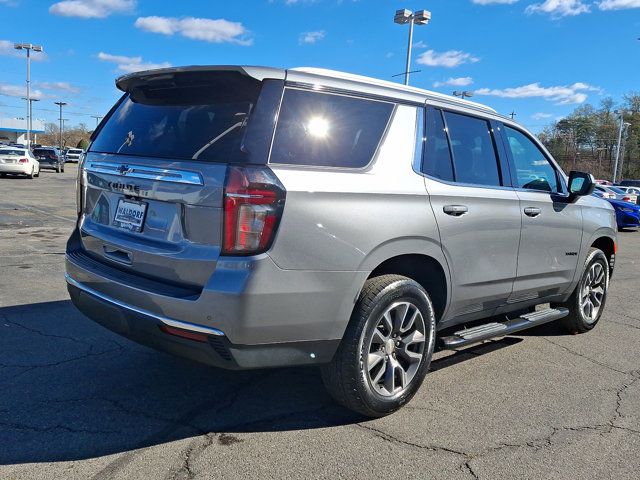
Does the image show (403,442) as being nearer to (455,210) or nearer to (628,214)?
(455,210)

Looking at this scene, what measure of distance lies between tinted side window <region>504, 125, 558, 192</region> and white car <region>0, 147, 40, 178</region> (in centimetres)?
2667

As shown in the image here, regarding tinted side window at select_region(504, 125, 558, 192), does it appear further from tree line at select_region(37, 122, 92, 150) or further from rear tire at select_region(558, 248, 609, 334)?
tree line at select_region(37, 122, 92, 150)

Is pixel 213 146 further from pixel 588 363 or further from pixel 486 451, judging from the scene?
pixel 588 363

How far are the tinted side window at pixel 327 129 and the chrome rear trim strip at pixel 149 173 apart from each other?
43 centimetres

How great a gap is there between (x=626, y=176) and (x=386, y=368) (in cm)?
8241

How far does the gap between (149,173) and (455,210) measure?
1.94 m

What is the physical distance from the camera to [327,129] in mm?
3078

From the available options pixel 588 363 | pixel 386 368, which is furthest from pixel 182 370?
pixel 588 363

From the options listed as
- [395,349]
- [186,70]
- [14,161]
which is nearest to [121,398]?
[395,349]

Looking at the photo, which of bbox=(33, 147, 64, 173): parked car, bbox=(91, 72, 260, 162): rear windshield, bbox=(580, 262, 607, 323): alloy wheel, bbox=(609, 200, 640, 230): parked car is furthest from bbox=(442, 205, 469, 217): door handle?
bbox=(33, 147, 64, 173): parked car

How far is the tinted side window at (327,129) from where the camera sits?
113 inches

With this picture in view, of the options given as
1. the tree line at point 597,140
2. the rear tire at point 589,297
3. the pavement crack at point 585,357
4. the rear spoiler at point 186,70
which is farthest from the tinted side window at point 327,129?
the tree line at point 597,140

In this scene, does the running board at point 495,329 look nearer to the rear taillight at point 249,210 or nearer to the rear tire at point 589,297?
the rear tire at point 589,297

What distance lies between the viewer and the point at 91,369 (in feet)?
12.7
